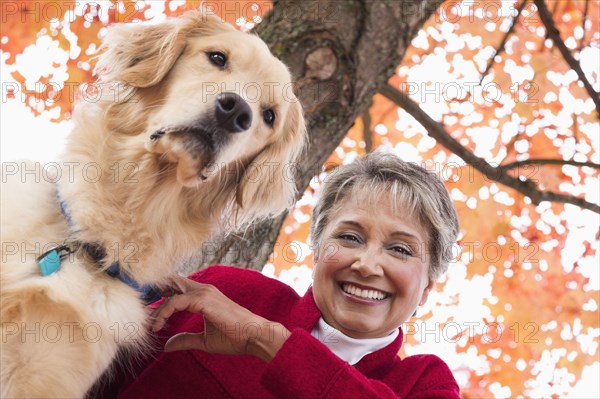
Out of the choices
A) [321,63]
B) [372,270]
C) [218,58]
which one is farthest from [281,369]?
[321,63]

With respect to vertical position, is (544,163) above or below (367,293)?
above

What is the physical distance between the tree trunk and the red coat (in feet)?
1.48

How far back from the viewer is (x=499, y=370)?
5.17 metres

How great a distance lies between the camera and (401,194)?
7.83 feet

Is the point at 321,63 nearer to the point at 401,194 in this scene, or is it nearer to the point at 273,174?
the point at 273,174

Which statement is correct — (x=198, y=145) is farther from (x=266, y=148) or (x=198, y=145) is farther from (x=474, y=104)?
(x=474, y=104)

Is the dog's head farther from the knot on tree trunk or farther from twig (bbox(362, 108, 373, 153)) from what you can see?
twig (bbox(362, 108, 373, 153))

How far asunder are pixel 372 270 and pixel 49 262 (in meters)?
1.10

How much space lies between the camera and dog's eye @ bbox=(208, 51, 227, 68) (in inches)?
86.3

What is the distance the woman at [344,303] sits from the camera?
6.94 feet

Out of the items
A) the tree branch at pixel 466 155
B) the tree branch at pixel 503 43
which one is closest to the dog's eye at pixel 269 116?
the tree branch at pixel 466 155

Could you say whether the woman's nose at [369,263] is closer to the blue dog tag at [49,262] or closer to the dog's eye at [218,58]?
the dog's eye at [218,58]

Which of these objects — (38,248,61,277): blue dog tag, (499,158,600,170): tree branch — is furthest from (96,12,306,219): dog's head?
(499,158,600,170): tree branch

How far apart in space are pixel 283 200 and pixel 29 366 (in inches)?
46.1
